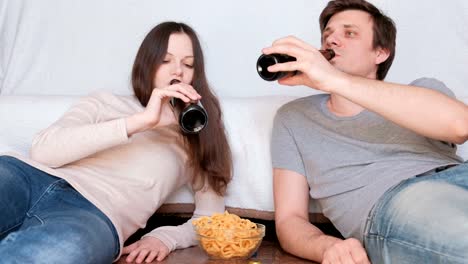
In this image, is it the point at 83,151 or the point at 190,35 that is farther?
the point at 190,35

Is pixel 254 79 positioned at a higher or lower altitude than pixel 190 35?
lower

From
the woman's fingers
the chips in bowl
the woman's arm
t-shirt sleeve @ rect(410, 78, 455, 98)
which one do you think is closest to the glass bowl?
the chips in bowl

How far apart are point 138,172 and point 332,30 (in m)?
0.63

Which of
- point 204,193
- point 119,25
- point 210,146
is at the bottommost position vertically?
point 204,193

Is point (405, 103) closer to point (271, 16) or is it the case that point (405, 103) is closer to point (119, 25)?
point (271, 16)

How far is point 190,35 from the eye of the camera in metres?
1.95

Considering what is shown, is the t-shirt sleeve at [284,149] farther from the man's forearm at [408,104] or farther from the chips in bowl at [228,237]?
the man's forearm at [408,104]

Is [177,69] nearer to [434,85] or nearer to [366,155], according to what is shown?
[366,155]

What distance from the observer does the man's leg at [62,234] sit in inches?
52.4

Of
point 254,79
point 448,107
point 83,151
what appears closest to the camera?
point 448,107

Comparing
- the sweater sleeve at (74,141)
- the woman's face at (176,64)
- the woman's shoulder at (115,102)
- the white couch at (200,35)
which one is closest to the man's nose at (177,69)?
the woman's face at (176,64)

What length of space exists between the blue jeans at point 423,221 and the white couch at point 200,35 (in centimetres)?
97

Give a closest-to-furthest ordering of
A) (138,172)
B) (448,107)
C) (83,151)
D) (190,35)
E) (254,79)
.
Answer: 1. (448,107)
2. (83,151)
3. (138,172)
4. (190,35)
5. (254,79)

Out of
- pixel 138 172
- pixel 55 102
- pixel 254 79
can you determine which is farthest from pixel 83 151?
pixel 254 79
